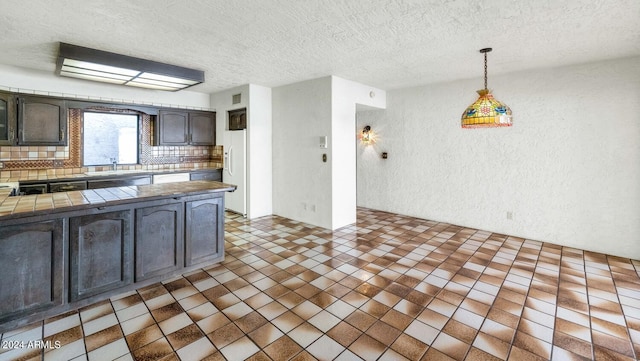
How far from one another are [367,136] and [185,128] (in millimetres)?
3856

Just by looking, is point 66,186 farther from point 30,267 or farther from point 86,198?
point 30,267

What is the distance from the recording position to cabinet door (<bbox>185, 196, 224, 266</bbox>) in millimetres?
3322

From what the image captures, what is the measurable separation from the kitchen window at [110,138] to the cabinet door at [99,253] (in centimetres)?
349

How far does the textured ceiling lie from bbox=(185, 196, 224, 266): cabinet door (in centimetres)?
184

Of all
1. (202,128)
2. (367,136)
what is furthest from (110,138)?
(367,136)

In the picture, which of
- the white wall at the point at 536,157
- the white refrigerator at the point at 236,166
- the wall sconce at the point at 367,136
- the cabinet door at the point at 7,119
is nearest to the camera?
the white wall at the point at 536,157

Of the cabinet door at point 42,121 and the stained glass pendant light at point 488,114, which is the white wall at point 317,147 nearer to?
the stained glass pendant light at point 488,114

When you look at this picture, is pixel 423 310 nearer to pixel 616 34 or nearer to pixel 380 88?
pixel 616 34

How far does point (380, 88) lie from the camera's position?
19.3 feet

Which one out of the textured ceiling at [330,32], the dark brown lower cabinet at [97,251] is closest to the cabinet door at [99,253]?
the dark brown lower cabinet at [97,251]

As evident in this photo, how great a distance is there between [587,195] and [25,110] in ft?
26.8

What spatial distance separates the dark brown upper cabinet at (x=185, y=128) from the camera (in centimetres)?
593

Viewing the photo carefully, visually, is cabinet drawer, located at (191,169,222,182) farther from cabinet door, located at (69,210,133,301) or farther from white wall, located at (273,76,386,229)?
cabinet door, located at (69,210,133,301)

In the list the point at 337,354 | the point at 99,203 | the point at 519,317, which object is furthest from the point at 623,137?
the point at 99,203
